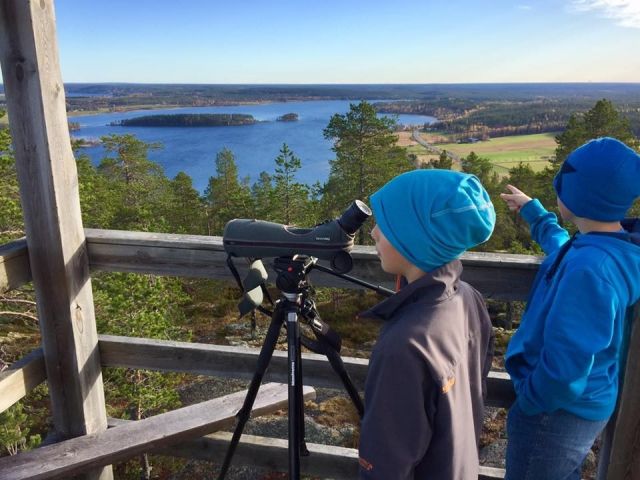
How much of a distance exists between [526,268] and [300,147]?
2978 inches

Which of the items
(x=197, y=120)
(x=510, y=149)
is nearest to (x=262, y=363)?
(x=510, y=149)

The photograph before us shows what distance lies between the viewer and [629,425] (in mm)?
1659

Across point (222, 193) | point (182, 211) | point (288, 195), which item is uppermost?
point (288, 195)

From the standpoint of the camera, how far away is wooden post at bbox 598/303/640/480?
159 cm

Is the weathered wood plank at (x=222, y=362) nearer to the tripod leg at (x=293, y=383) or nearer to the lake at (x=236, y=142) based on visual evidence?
the tripod leg at (x=293, y=383)

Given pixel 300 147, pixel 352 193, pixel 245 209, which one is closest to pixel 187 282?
pixel 245 209

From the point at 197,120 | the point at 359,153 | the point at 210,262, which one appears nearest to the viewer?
the point at 210,262

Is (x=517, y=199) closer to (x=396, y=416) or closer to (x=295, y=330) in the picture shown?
(x=295, y=330)

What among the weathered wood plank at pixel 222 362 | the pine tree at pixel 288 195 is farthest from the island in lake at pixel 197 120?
the weathered wood plank at pixel 222 362

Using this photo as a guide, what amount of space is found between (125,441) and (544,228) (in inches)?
72.5

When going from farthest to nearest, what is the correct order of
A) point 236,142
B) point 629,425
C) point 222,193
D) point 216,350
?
point 236,142
point 222,193
point 216,350
point 629,425

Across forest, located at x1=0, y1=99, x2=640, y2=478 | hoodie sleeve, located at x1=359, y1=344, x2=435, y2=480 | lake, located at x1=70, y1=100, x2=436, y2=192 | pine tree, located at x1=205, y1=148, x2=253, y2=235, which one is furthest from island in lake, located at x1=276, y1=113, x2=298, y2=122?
hoodie sleeve, located at x1=359, y1=344, x2=435, y2=480

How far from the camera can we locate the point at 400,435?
3.56 feet

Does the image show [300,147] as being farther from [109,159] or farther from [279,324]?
[279,324]
